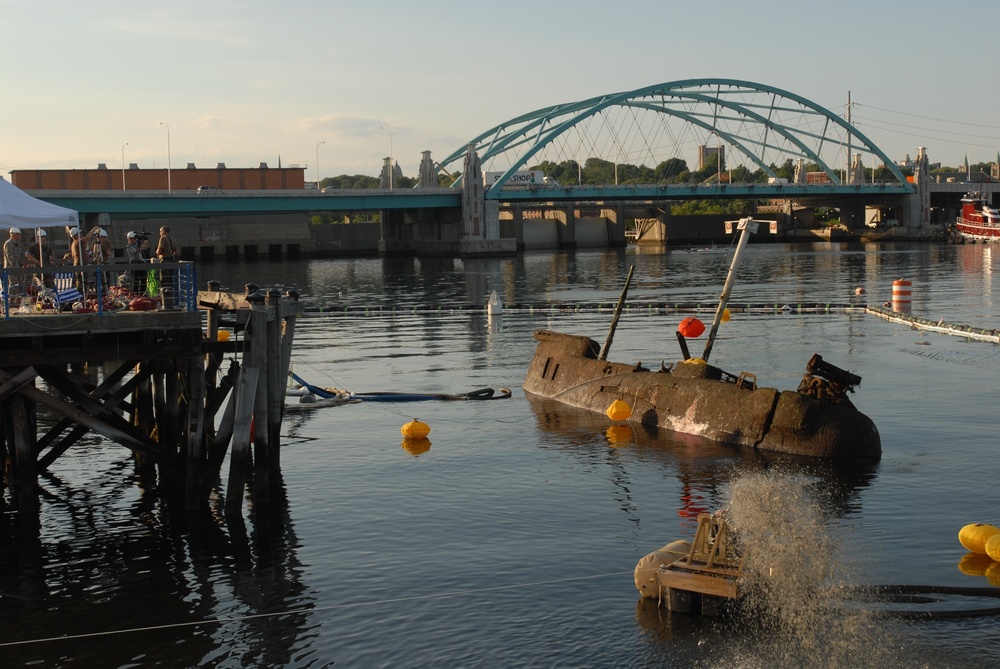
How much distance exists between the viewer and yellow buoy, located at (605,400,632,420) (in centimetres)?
2950

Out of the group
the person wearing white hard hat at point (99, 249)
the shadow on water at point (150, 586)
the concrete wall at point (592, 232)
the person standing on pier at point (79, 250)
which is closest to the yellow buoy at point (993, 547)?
the shadow on water at point (150, 586)

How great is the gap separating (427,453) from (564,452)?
3.24 m

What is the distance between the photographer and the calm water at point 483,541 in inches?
610

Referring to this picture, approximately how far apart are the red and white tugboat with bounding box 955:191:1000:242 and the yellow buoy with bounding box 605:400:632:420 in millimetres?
133752

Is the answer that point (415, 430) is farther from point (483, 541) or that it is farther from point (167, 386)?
point (483, 541)

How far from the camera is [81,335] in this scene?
20.8 metres

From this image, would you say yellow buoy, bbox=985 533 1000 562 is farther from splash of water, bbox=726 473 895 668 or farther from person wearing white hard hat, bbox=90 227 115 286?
person wearing white hard hat, bbox=90 227 115 286

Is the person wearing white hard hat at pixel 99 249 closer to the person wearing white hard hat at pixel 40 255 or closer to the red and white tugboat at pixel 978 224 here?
the person wearing white hard hat at pixel 40 255

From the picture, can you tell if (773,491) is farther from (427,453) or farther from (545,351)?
(545,351)

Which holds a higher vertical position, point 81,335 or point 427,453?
point 81,335

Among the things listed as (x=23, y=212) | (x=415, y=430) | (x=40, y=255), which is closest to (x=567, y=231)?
(x=415, y=430)

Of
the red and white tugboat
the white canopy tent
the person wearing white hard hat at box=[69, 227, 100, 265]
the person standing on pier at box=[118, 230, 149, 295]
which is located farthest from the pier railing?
the red and white tugboat

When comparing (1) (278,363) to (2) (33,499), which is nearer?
(2) (33,499)

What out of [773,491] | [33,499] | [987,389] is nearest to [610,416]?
[773,491]
